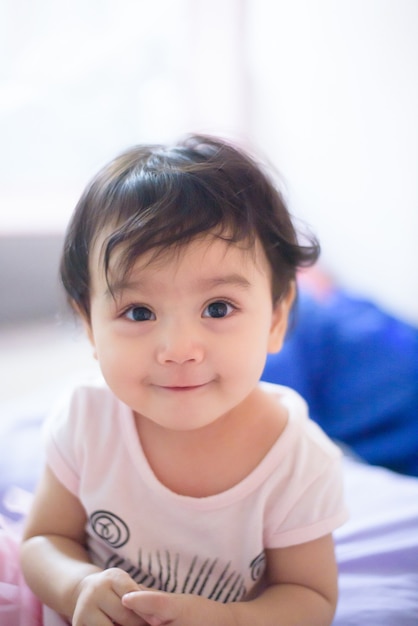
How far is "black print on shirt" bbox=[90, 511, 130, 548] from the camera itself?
786 mm

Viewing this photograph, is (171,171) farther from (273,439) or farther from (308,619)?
(308,619)

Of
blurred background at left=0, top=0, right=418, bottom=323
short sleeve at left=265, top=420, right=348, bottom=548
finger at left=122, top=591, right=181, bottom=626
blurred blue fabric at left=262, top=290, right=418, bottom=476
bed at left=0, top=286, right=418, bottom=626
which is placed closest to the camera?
finger at left=122, top=591, right=181, bottom=626

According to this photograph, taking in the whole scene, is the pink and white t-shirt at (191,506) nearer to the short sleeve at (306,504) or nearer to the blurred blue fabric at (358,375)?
the short sleeve at (306,504)

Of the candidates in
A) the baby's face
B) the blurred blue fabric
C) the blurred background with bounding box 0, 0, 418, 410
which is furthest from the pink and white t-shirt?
the blurred background with bounding box 0, 0, 418, 410

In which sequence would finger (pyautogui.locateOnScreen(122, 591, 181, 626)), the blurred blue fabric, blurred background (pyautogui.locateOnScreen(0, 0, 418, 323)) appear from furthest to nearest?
blurred background (pyautogui.locateOnScreen(0, 0, 418, 323))
the blurred blue fabric
finger (pyautogui.locateOnScreen(122, 591, 181, 626))

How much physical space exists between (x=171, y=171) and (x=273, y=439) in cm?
31

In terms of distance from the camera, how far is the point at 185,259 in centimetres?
66

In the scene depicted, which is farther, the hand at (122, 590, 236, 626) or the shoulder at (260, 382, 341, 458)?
the shoulder at (260, 382, 341, 458)

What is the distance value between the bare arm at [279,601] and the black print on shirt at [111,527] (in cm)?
14

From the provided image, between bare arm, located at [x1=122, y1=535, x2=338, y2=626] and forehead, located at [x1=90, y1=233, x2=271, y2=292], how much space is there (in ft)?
0.98

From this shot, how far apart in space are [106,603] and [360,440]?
749 mm

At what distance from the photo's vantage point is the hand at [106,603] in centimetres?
66

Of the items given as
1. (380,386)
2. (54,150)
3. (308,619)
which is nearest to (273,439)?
(308,619)

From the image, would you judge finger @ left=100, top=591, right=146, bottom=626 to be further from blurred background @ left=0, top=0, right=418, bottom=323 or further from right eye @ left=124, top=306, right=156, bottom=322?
blurred background @ left=0, top=0, right=418, bottom=323
